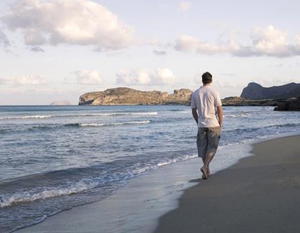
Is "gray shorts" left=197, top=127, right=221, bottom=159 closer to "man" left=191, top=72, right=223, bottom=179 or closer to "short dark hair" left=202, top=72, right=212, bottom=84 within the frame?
"man" left=191, top=72, right=223, bottom=179

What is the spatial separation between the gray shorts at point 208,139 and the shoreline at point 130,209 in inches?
25.7

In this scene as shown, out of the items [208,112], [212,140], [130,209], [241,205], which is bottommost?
[130,209]

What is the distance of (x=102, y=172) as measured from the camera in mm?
9805

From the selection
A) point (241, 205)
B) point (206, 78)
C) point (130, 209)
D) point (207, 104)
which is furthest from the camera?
point (206, 78)

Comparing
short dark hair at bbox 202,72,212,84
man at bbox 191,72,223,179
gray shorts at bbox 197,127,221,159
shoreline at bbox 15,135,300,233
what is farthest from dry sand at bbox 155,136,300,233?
short dark hair at bbox 202,72,212,84

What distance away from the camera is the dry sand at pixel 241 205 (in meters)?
4.17

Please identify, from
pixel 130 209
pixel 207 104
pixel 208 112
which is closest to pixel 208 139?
pixel 208 112

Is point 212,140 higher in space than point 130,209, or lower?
higher

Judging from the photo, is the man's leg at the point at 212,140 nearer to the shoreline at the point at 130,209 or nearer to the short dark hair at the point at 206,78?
the shoreline at the point at 130,209

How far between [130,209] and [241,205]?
5.37 feet

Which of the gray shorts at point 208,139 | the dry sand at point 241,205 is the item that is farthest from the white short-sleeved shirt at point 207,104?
the dry sand at point 241,205

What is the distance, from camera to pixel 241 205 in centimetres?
511

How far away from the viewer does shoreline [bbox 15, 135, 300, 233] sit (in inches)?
191

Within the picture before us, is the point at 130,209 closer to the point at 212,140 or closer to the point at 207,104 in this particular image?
the point at 212,140
